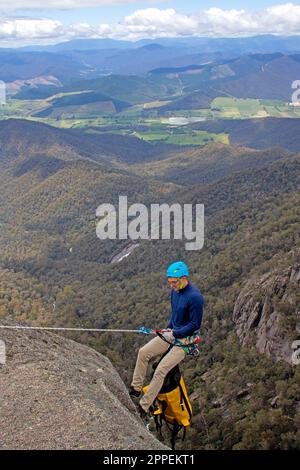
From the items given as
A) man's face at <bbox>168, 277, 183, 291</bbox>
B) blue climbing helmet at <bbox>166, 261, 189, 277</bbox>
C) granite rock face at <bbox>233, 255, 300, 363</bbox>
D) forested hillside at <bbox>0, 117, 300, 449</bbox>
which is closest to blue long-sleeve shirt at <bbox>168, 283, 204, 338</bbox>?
man's face at <bbox>168, 277, 183, 291</bbox>

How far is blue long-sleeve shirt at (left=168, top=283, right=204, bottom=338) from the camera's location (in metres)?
15.1

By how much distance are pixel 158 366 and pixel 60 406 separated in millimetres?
3472

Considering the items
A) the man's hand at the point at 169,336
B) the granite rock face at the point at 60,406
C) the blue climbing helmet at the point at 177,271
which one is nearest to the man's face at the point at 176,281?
the blue climbing helmet at the point at 177,271

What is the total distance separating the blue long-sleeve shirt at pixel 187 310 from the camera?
15062 mm

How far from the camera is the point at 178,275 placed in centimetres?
1491

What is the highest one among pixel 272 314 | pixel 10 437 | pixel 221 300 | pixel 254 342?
pixel 10 437

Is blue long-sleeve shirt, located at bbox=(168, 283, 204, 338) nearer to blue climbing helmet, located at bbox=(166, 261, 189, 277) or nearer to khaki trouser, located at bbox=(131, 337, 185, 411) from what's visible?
blue climbing helmet, located at bbox=(166, 261, 189, 277)

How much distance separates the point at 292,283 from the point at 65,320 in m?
53.5

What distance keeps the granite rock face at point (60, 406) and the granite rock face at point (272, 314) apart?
21840mm

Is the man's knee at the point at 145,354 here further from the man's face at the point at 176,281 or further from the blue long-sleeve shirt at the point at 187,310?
the man's face at the point at 176,281

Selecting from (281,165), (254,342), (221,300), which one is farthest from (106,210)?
(254,342)

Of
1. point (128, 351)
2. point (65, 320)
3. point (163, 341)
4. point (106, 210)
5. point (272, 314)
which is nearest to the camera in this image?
point (163, 341)

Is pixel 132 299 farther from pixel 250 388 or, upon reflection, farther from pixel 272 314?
pixel 250 388

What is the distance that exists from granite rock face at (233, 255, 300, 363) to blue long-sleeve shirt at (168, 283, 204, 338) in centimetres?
2459
